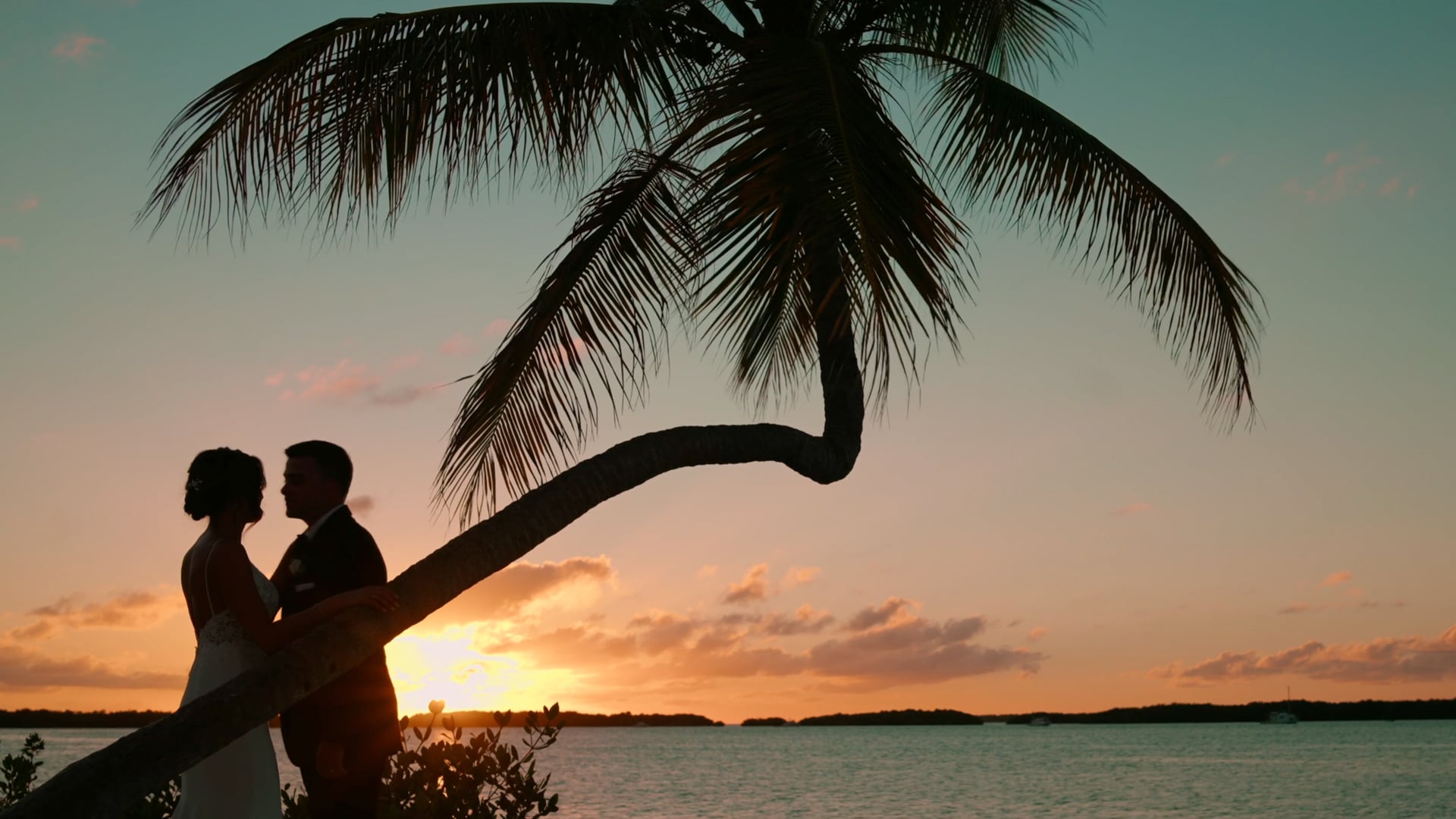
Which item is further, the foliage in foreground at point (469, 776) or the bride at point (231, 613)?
the foliage in foreground at point (469, 776)

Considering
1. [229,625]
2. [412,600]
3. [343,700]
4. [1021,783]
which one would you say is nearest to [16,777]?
[229,625]

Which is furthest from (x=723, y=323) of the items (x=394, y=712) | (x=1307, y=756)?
(x=1307, y=756)

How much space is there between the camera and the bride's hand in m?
3.81

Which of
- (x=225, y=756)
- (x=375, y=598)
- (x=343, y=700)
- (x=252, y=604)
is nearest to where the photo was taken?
(x=375, y=598)

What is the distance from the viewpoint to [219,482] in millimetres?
4113

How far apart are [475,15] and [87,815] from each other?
154 inches

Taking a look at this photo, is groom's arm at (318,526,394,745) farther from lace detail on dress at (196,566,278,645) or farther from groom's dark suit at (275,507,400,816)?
lace detail on dress at (196,566,278,645)

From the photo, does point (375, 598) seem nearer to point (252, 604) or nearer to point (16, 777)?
point (252, 604)

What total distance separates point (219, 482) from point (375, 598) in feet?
2.57

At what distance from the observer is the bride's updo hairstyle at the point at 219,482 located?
4.11m

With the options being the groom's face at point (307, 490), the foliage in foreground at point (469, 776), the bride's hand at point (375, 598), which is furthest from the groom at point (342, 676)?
the foliage in foreground at point (469, 776)

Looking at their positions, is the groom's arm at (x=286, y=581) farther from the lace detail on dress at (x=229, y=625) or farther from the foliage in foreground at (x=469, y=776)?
the foliage in foreground at (x=469, y=776)

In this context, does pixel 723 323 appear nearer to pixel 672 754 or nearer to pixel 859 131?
pixel 859 131

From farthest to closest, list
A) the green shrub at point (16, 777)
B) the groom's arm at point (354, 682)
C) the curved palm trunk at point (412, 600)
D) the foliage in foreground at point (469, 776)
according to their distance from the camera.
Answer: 1. the green shrub at point (16, 777)
2. the foliage in foreground at point (469, 776)
3. the groom's arm at point (354, 682)
4. the curved palm trunk at point (412, 600)
